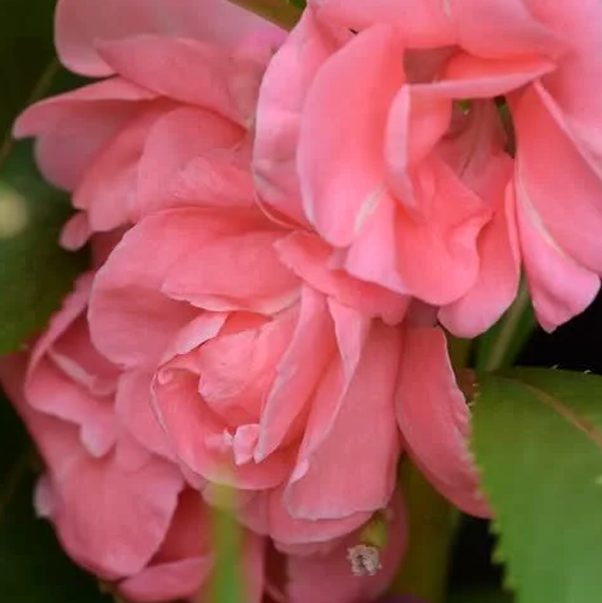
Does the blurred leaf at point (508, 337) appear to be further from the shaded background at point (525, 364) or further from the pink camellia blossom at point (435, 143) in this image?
the pink camellia blossom at point (435, 143)

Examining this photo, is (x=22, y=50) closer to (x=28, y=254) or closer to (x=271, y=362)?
(x=28, y=254)

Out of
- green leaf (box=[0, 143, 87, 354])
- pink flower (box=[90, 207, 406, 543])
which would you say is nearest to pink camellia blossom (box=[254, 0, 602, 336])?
pink flower (box=[90, 207, 406, 543])

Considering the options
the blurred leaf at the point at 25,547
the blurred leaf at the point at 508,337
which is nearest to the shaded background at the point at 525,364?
the blurred leaf at the point at 508,337

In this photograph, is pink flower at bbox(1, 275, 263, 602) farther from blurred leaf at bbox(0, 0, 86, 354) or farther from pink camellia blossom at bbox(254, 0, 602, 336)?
pink camellia blossom at bbox(254, 0, 602, 336)

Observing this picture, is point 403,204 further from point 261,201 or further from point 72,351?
point 72,351

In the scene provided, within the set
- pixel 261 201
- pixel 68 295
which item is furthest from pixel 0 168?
pixel 261 201

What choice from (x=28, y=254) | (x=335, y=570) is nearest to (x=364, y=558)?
(x=335, y=570)
